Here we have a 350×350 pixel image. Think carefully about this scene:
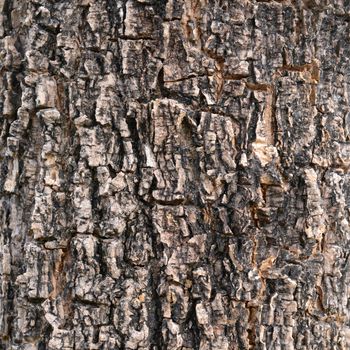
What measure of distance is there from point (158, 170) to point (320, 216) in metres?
0.43

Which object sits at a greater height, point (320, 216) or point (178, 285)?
point (320, 216)

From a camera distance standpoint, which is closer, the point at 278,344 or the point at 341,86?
the point at 278,344

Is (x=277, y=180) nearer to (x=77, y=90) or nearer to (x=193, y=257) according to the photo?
(x=193, y=257)

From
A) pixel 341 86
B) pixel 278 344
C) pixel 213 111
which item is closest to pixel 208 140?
pixel 213 111

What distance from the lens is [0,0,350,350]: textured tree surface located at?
1466 millimetres

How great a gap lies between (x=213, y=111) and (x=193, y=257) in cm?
36

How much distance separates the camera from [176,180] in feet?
4.81

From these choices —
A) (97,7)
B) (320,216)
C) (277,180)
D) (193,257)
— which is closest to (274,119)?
(277,180)

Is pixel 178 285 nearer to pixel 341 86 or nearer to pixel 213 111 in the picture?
pixel 213 111

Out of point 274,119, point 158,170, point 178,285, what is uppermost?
point 274,119

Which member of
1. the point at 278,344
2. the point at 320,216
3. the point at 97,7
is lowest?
the point at 278,344

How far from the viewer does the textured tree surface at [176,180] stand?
4.81ft

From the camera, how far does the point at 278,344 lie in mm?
1492

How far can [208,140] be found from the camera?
147cm
